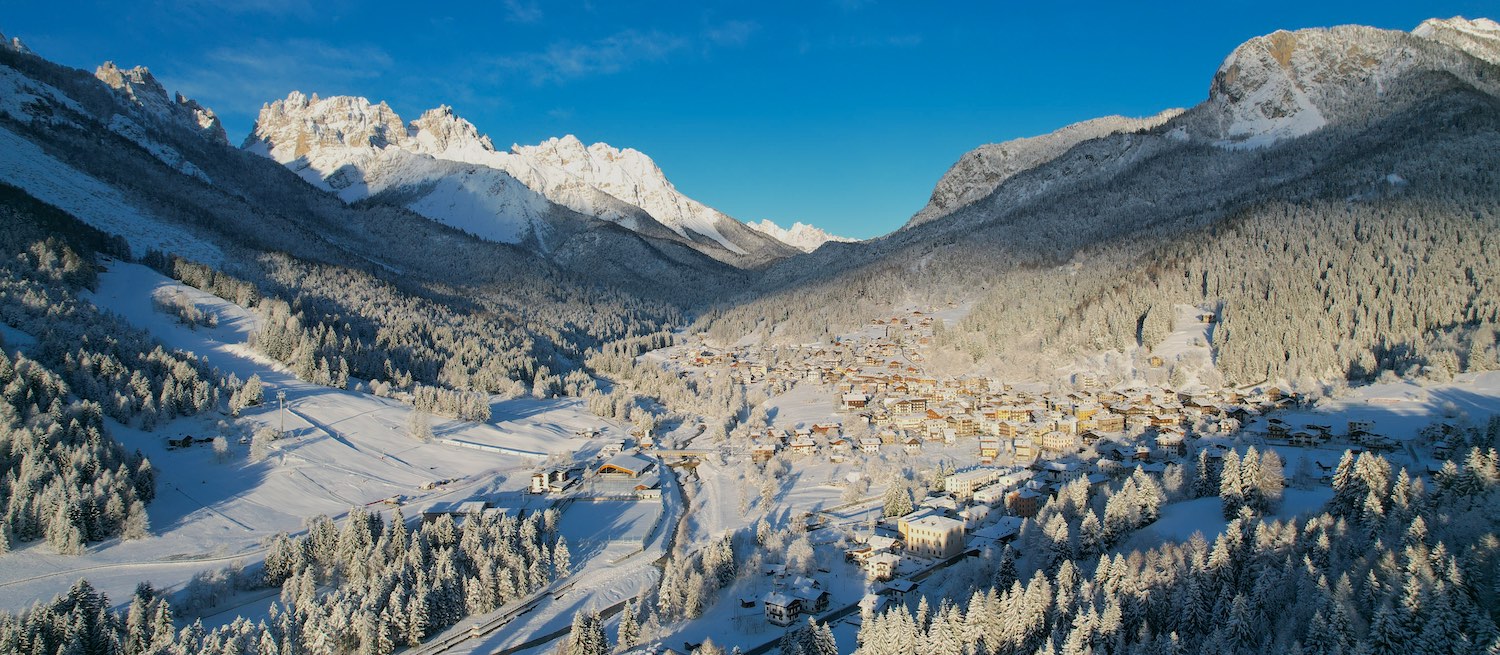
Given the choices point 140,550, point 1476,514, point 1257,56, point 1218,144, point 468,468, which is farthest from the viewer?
point 1257,56

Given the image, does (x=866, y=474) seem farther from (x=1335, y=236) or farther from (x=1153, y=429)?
(x=1335, y=236)

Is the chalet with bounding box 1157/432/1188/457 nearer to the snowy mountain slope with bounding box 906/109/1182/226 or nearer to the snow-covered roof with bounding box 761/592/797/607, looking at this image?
the snow-covered roof with bounding box 761/592/797/607

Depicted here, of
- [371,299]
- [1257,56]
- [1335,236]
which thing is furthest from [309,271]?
[1257,56]

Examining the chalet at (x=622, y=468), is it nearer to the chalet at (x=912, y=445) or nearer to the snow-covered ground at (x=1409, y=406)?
the chalet at (x=912, y=445)

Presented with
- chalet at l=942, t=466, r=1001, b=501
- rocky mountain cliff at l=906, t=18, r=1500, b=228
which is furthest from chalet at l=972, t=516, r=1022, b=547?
rocky mountain cliff at l=906, t=18, r=1500, b=228

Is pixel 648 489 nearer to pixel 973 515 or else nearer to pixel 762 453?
pixel 762 453

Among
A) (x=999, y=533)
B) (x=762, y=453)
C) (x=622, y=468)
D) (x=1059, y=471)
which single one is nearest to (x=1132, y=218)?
(x=1059, y=471)

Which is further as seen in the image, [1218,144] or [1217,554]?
[1218,144]
